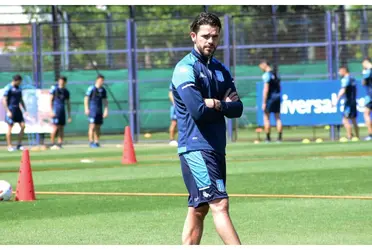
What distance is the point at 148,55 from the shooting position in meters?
34.2

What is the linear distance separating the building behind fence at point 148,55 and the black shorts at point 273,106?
252 cm

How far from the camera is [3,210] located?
1310cm

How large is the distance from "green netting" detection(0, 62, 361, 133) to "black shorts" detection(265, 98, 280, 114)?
10.6ft

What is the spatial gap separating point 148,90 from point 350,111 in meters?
7.45

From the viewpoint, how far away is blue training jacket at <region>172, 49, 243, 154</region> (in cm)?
792

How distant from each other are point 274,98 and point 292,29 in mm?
3898

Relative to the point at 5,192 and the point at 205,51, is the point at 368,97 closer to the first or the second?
the point at 5,192

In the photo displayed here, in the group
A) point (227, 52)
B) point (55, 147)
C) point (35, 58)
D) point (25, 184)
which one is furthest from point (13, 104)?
point (25, 184)

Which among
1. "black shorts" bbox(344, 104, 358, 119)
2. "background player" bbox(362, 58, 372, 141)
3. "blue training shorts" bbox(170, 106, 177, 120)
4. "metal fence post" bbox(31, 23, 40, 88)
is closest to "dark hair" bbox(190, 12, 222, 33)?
"background player" bbox(362, 58, 372, 141)

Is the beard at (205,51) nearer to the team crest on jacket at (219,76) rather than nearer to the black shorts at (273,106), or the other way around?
the team crest on jacket at (219,76)

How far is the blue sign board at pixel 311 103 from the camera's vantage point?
29.9 meters

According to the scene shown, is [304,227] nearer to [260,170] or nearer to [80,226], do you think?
[80,226]

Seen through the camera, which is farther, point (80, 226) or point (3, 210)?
point (3, 210)

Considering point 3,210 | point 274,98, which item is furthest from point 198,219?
point 274,98
